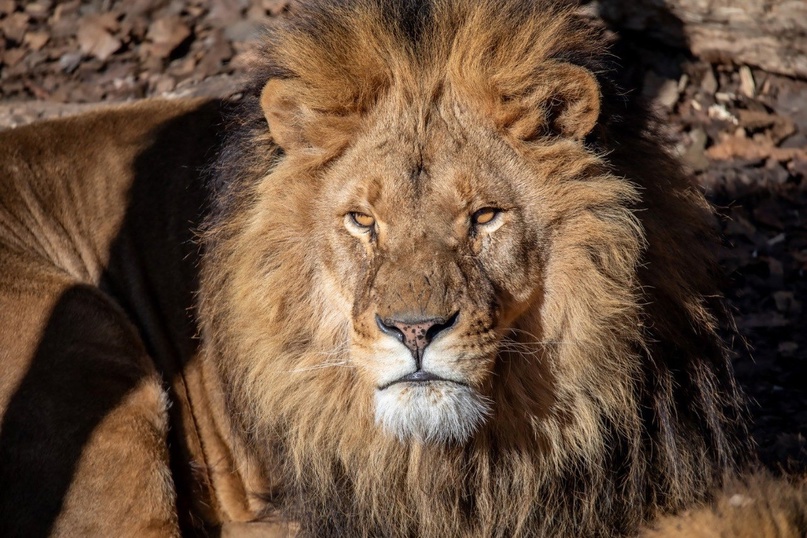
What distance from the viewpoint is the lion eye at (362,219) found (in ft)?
9.98

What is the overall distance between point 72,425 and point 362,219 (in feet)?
4.35

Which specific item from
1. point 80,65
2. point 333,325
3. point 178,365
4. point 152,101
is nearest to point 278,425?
point 333,325

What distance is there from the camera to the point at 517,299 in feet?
9.81

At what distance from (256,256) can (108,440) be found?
2.94 ft

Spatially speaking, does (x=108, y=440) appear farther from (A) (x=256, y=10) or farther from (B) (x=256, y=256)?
(A) (x=256, y=10)

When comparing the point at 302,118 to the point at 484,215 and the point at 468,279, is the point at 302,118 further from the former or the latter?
the point at 468,279

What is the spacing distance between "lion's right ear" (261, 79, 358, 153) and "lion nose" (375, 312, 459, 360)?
26.8 inches

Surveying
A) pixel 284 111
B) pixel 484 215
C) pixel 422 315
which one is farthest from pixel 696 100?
pixel 422 315

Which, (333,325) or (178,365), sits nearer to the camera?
(333,325)

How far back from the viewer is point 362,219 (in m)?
3.06

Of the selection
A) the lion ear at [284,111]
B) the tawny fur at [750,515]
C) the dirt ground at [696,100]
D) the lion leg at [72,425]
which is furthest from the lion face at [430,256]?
the dirt ground at [696,100]

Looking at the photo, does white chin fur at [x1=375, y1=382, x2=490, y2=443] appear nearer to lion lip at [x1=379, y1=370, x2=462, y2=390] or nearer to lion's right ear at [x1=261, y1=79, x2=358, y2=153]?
lion lip at [x1=379, y1=370, x2=462, y2=390]

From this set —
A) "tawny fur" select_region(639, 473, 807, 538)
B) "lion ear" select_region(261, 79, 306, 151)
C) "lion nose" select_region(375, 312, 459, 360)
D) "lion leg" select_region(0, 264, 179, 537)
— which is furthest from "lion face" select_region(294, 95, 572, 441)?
"lion leg" select_region(0, 264, 179, 537)

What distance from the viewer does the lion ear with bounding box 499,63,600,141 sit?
294 cm
